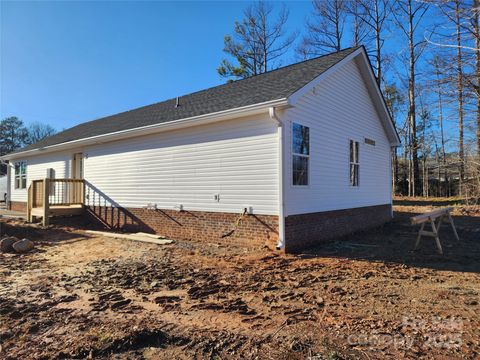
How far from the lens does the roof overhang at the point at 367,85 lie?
8047mm

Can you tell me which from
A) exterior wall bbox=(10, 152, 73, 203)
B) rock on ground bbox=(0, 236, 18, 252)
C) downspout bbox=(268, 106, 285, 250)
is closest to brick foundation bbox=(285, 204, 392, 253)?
downspout bbox=(268, 106, 285, 250)

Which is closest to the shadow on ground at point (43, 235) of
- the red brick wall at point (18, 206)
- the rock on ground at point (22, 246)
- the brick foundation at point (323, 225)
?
the rock on ground at point (22, 246)

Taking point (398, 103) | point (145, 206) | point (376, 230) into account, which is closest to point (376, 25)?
point (398, 103)

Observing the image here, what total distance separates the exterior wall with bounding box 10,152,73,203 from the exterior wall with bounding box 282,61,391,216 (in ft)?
36.0

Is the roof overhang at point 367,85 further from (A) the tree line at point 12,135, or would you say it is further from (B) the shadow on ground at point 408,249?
(A) the tree line at point 12,135

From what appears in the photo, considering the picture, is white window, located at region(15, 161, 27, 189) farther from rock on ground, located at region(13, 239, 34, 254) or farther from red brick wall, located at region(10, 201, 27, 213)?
rock on ground, located at region(13, 239, 34, 254)

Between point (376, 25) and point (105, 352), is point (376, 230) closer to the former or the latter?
point (105, 352)

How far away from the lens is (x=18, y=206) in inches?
717

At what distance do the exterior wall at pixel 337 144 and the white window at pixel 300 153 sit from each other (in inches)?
6.6

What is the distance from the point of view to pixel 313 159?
8.76 m

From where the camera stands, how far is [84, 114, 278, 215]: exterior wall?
25.9ft

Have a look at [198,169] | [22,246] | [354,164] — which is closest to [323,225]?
[354,164]

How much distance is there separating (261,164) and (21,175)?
Result: 1623 centimetres

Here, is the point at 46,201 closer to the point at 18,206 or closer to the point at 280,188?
the point at 18,206
